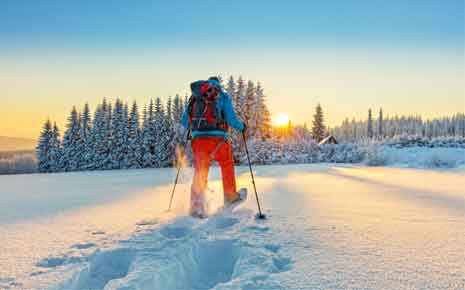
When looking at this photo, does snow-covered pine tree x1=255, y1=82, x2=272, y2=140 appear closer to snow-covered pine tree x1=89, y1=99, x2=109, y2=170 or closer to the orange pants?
snow-covered pine tree x1=89, y1=99, x2=109, y2=170

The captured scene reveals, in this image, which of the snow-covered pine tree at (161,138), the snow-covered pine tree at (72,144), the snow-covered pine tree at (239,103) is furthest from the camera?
the snow-covered pine tree at (72,144)

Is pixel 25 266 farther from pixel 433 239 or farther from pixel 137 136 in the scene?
pixel 137 136

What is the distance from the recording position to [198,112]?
418 cm

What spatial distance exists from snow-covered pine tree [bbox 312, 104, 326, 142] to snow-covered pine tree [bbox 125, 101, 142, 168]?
2714 cm

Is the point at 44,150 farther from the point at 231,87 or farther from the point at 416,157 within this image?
the point at 416,157

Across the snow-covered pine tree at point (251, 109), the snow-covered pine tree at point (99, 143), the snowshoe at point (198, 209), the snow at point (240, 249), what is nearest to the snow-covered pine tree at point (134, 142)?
the snow-covered pine tree at point (99, 143)

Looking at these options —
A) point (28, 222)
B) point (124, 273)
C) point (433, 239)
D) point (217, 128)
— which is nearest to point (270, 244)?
point (124, 273)

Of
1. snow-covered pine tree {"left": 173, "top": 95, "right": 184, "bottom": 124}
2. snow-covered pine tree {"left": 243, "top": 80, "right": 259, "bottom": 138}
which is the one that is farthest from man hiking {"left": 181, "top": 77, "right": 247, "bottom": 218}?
snow-covered pine tree {"left": 173, "top": 95, "right": 184, "bottom": 124}

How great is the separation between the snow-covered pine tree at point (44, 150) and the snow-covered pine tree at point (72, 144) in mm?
2550

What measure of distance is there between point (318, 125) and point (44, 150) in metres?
40.6

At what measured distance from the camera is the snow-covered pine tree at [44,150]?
39969 mm

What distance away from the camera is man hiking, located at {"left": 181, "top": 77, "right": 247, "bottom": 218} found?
4.05 meters

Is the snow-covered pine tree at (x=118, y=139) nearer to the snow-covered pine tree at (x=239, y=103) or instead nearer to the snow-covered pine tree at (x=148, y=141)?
the snow-covered pine tree at (x=148, y=141)

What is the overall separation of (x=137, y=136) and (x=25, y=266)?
36.8 meters
